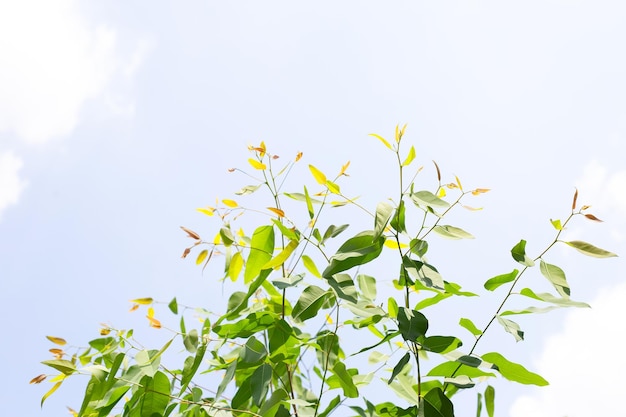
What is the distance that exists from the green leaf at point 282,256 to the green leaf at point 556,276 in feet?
1.71

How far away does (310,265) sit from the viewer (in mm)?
1354

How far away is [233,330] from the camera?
137 centimetres

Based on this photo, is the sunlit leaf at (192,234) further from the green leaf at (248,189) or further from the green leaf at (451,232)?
the green leaf at (451,232)

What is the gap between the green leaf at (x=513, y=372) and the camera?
1.23m

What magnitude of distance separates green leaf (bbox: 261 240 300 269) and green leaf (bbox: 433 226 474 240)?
30cm

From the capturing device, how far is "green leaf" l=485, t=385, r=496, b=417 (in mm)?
1364

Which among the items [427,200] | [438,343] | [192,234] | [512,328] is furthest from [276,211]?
[512,328]

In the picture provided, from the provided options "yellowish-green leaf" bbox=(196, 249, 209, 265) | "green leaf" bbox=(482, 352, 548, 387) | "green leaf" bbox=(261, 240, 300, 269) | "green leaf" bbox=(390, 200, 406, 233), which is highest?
"green leaf" bbox=(390, 200, 406, 233)

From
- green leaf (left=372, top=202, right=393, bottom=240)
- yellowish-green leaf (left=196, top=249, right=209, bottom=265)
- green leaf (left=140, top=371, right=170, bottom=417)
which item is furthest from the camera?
yellowish-green leaf (left=196, top=249, right=209, bottom=265)

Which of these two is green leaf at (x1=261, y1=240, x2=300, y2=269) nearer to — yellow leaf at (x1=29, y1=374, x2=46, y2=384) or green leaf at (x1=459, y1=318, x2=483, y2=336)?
green leaf at (x1=459, y1=318, x2=483, y2=336)

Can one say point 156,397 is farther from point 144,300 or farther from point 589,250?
point 589,250

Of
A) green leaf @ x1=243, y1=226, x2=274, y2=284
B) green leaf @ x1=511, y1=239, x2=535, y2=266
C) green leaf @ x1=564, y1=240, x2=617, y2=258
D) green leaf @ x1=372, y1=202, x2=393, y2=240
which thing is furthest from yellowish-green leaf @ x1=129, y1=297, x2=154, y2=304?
green leaf @ x1=564, y1=240, x2=617, y2=258

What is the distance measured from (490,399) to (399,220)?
519 millimetres

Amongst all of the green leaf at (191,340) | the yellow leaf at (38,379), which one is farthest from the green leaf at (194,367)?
the yellow leaf at (38,379)
